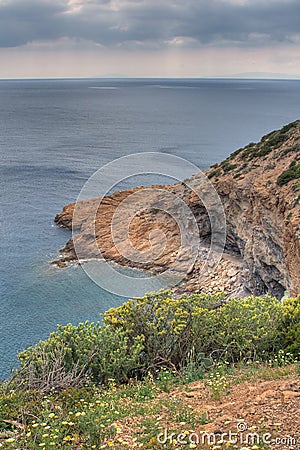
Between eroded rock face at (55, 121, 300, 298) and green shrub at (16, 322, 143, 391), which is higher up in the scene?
eroded rock face at (55, 121, 300, 298)

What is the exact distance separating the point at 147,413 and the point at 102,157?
72.7m

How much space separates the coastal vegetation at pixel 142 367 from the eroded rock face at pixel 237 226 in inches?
350

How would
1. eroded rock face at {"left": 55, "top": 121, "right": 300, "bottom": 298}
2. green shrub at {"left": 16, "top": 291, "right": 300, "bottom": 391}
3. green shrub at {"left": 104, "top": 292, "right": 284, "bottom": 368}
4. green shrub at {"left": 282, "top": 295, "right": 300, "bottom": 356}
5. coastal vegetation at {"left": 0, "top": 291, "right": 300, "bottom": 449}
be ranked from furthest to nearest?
1. eroded rock face at {"left": 55, "top": 121, "right": 300, "bottom": 298}
2. green shrub at {"left": 104, "top": 292, "right": 284, "bottom": 368}
3. green shrub at {"left": 282, "top": 295, "right": 300, "bottom": 356}
4. green shrub at {"left": 16, "top": 291, "right": 300, "bottom": 391}
5. coastal vegetation at {"left": 0, "top": 291, "right": 300, "bottom": 449}

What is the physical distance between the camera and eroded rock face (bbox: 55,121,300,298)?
2459cm

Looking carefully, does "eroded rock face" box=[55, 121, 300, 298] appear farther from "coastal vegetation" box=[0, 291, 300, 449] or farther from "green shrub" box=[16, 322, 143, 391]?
"green shrub" box=[16, 322, 143, 391]

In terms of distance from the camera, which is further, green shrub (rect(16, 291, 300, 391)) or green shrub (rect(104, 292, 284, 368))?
green shrub (rect(104, 292, 284, 368))

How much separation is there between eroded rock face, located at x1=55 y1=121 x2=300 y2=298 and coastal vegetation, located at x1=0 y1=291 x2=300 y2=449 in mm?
8892

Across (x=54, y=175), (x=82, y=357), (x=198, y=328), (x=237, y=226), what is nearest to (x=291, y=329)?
(x=198, y=328)

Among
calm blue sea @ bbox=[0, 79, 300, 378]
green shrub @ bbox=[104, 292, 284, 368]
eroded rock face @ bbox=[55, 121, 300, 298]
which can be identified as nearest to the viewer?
green shrub @ bbox=[104, 292, 284, 368]

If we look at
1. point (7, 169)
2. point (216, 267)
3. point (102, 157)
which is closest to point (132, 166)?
point (102, 157)

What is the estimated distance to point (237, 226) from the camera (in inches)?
1297

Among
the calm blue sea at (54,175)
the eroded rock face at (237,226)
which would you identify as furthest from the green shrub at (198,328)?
the calm blue sea at (54,175)

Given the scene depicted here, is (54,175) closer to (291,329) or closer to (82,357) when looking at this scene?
(82,357)

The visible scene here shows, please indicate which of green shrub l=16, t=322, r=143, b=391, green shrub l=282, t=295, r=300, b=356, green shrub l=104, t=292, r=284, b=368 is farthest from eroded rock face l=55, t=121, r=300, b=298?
green shrub l=16, t=322, r=143, b=391
